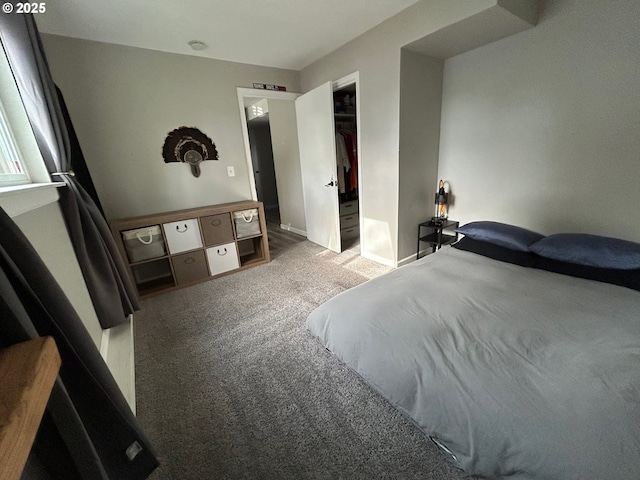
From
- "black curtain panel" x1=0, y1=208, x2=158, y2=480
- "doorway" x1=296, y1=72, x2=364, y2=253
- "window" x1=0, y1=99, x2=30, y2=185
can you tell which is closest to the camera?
"black curtain panel" x1=0, y1=208, x2=158, y2=480

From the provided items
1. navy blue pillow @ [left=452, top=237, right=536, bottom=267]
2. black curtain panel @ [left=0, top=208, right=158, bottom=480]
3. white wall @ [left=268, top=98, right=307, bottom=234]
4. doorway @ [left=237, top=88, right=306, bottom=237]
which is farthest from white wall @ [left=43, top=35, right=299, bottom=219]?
navy blue pillow @ [left=452, top=237, right=536, bottom=267]

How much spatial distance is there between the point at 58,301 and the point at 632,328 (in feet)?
7.19

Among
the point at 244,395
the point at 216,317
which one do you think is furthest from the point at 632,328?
the point at 216,317

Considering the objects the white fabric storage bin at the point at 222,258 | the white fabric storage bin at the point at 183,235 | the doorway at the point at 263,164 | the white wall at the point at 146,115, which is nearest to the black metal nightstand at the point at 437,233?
the white fabric storage bin at the point at 222,258

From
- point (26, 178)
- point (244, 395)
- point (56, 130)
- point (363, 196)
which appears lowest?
point (244, 395)

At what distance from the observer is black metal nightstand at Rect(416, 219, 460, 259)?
9.37ft

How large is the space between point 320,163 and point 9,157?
104 inches

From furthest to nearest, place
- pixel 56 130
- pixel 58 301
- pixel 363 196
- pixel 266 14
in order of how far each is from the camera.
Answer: pixel 363 196 → pixel 266 14 → pixel 56 130 → pixel 58 301

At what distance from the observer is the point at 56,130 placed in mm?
1529

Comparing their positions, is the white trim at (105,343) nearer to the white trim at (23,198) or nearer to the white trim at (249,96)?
the white trim at (23,198)

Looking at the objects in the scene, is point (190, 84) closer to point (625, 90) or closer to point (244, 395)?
point (244, 395)

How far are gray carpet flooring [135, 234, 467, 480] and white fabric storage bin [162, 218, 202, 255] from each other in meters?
0.64

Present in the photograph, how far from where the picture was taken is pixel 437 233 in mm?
2932

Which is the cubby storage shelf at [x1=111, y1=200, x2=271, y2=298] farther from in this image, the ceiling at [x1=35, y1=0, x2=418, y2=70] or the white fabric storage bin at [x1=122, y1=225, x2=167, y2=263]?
the ceiling at [x1=35, y1=0, x2=418, y2=70]
